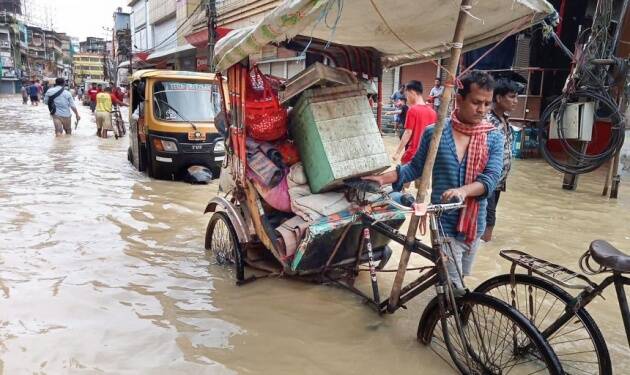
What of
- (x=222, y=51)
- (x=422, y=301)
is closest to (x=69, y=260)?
(x=222, y=51)

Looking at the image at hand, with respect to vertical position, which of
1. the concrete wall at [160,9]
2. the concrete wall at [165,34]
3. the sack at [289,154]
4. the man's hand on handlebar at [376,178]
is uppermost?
the concrete wall at [160,9]

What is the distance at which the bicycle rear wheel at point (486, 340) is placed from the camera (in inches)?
99.6

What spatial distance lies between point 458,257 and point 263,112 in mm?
1783

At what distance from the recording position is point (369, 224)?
131 inches

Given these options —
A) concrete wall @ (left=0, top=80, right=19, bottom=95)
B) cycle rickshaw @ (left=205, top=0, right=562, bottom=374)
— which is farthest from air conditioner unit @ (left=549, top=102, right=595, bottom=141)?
concrete wall @ (left=0, top=80, right=19, bottom=95)

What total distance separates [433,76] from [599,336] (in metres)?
13.6

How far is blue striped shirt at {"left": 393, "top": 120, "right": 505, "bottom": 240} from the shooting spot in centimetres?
283

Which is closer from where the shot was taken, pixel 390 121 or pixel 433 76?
pixel 433 76

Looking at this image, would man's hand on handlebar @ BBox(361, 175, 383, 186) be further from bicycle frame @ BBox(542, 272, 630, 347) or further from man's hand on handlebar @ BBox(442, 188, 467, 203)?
bicycle frame @ BBox(542, 272, 630, 347)

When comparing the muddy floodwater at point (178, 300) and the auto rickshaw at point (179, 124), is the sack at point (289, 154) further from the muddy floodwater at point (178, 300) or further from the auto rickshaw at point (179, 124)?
the auto rickshaw at point (179, 124)

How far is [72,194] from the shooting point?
23.7 feet

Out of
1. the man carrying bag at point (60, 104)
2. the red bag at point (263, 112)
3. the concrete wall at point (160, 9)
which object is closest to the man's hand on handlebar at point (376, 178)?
the red bag at point (263, 112)

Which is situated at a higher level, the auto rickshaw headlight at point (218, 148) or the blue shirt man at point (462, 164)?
the blue shirt man at point (462, 164)

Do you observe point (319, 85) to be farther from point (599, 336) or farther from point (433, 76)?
point (433, 76)
